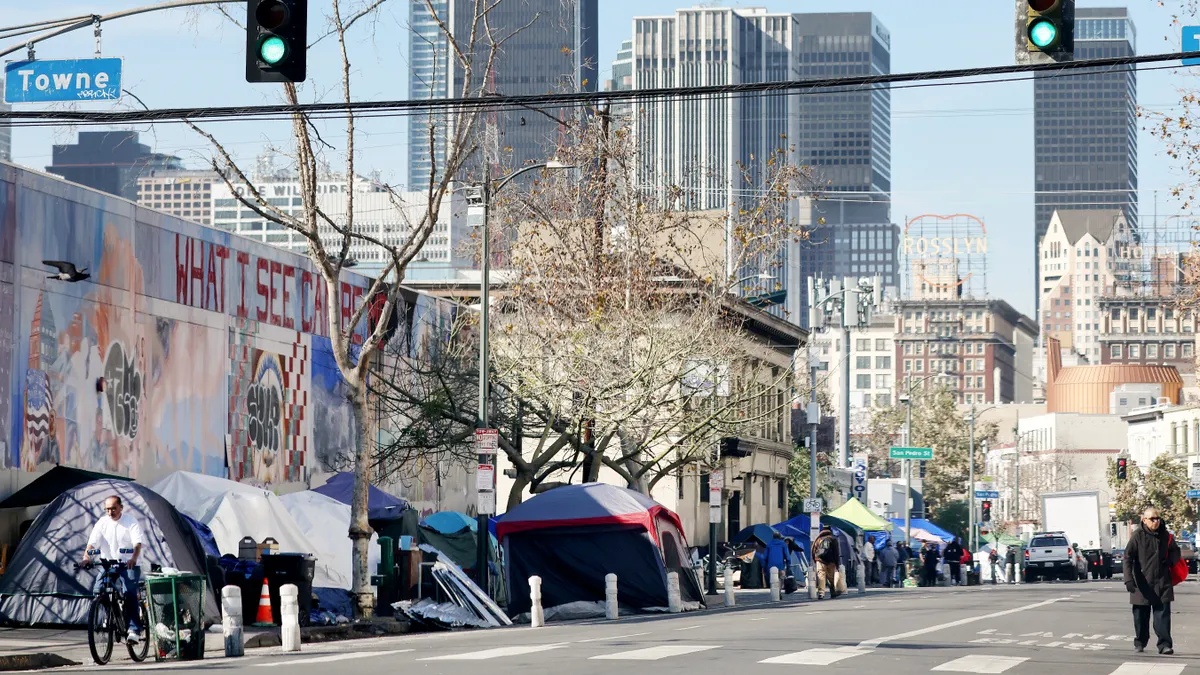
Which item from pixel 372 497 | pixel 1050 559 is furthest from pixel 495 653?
pixel 1050 559

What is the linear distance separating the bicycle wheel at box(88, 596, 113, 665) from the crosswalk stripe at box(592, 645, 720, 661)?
16.2 ft

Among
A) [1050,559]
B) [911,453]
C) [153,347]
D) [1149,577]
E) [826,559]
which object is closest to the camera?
[1149,577]

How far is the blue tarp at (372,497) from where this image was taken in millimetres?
35094

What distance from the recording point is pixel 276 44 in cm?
1484

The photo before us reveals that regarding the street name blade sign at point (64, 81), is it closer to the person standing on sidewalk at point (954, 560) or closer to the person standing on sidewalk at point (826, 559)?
the person standing on sidewalk at point (826, 559)

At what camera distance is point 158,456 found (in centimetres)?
3194

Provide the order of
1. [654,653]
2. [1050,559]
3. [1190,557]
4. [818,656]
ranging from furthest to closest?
[1190,557] < [1050,559] < [654,653] < [818,656]

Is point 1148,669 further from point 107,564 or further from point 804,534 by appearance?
point 804,534

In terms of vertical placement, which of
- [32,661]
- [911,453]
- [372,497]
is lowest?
[32,661]

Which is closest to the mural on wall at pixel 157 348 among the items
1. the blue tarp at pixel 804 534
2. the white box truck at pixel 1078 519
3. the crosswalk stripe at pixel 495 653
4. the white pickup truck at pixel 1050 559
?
the crosswalk stripe at pixel 495 653

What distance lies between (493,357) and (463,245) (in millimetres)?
4213

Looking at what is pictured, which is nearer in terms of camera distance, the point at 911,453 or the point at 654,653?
the point at 654,653

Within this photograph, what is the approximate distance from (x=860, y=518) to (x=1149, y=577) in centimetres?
3768

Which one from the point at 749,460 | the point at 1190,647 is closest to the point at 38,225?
the point at 1190,647
